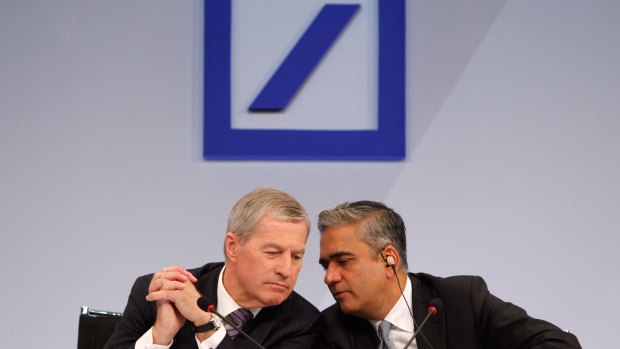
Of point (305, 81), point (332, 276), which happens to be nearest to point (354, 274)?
point (332, 276)

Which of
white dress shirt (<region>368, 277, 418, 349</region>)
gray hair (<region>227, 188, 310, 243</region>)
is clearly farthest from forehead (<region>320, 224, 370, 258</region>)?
white dress shirt (<region>368, 277, 418, 349</region>)

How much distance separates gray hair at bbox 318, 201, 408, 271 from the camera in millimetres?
2617

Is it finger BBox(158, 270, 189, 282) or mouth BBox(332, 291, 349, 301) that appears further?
mouth BBox(332, 291, 349, 301)

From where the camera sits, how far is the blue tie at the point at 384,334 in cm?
257

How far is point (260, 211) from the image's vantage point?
2.50 metres

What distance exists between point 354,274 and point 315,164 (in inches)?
49.0

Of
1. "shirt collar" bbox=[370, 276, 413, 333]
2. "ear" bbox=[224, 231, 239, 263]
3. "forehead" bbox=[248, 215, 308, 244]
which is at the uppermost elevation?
"forehead" bbox=[248, 215, 308, 244]

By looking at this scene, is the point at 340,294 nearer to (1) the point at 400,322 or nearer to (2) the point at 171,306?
(1) the point at 400,322

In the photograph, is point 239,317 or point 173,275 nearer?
point 173,275

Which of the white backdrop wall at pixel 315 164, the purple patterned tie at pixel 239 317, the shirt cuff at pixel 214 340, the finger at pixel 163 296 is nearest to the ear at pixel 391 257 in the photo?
the purple patterned tie at pixel 239 317

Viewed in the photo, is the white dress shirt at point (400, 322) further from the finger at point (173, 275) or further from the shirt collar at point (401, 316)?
the finger at point (173, 275)

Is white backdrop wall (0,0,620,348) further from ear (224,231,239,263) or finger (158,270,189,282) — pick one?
finger (158,270,189,282)

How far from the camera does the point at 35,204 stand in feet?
12.2

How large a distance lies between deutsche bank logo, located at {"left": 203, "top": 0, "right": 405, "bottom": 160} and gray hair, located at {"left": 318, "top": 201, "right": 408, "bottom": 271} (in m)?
1.08
